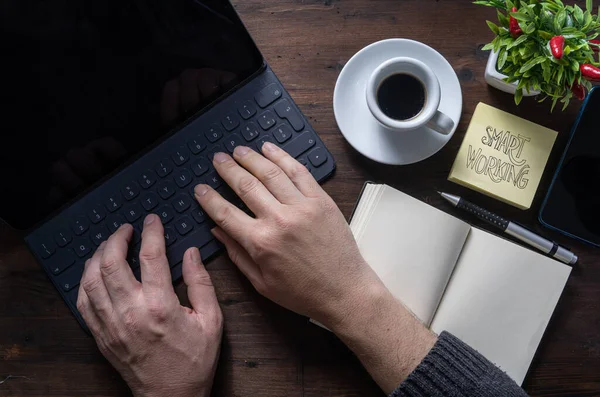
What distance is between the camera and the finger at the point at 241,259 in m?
0.71

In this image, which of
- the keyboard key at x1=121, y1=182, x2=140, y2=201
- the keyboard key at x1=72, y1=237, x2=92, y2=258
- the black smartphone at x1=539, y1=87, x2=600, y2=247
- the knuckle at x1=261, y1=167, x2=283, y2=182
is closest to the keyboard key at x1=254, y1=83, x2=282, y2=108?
the knuckle at x1=261, y1=167, x2=283, y2=182

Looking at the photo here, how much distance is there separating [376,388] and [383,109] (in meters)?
0.40

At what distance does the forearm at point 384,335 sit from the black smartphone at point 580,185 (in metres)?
0.26

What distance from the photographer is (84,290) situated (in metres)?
0.71

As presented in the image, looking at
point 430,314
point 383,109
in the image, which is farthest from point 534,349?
point 383,109

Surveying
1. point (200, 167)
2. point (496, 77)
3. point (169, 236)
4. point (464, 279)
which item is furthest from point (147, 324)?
point (496, 77)

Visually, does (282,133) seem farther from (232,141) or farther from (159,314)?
(159,314)

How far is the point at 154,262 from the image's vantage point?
703mm

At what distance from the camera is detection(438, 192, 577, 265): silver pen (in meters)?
0.74

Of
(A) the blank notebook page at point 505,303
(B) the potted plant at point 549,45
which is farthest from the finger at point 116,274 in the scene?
(B) the potted plant at point 549,45

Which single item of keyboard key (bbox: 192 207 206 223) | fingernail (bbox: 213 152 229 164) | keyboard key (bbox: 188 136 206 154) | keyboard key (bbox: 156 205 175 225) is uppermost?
keyboard key (bbox: 188 136 206 154)

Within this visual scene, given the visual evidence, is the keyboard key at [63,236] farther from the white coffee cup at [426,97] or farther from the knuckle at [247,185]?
the white coffee cup at [426,97]

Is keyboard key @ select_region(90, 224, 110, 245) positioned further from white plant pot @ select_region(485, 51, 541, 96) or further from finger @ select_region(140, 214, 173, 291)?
white plant pot @ select_region(485, 51, 541, 96)

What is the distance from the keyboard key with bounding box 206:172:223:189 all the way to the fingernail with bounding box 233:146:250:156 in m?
0.04
